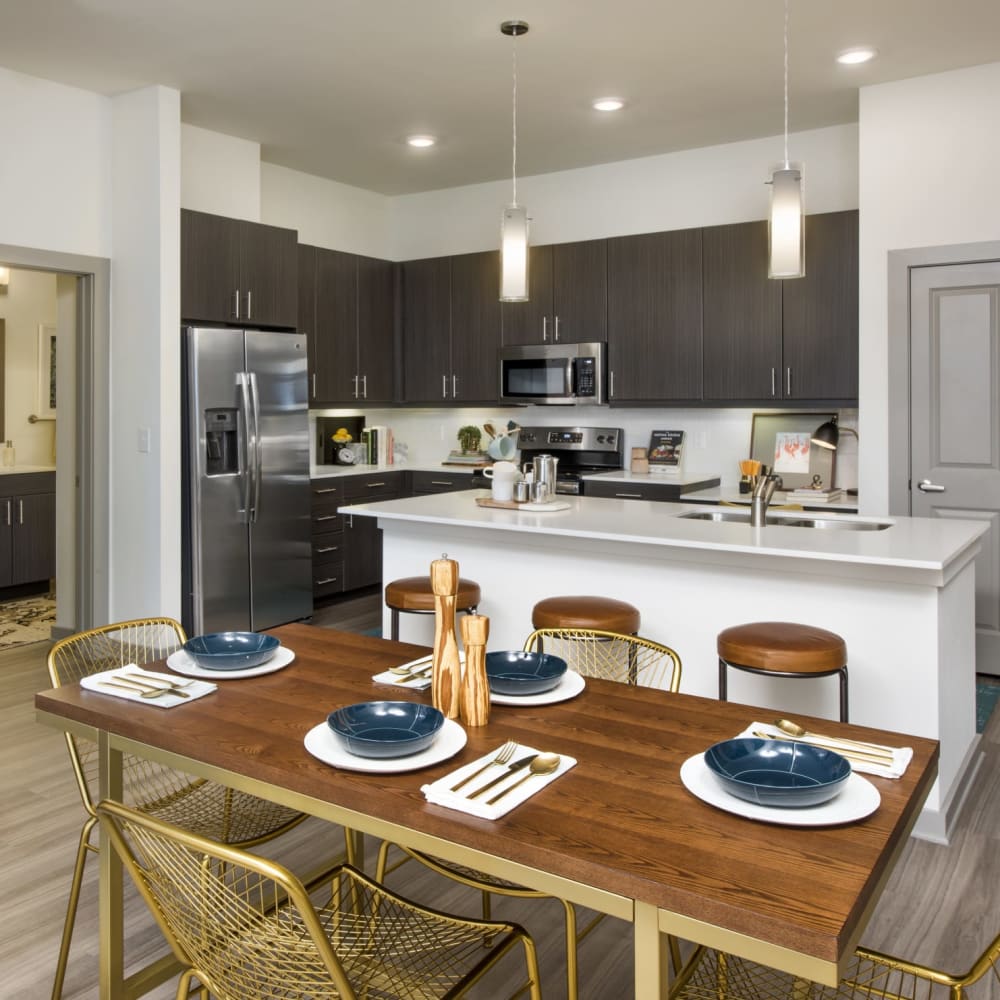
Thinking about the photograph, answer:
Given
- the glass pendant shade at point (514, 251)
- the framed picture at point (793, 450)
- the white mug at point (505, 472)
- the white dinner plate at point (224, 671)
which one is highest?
the glass pendant shade at point (514, 251)

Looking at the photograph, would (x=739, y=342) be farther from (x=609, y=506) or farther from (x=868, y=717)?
(x=868, y=717)

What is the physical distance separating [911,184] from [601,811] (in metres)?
4.12

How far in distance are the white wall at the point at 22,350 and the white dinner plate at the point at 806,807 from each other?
21.4 feet

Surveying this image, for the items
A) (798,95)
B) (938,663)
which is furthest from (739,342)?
(938,663)

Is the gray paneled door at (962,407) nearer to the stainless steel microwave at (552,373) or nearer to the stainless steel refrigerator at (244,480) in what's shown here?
the stainless steel microwave at (552,373)

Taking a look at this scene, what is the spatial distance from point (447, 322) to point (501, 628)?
3.18 m

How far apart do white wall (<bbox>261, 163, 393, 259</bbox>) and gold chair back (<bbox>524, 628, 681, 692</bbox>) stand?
13.0ft

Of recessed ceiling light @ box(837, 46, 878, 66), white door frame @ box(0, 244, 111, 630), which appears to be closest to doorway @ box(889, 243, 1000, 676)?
recessed ceiling light @ box(837, 46, 878, 66)

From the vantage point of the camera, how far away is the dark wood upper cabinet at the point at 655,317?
543 centimetres

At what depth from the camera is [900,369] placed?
458 centimetres

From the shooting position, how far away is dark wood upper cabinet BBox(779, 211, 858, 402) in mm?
4879

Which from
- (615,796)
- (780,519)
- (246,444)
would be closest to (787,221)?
(780,519)

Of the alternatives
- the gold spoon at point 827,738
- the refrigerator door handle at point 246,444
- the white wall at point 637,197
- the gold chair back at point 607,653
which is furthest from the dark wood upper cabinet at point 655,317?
the gold spoon at point 827,738

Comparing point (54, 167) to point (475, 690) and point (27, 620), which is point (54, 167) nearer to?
point (27, 620)
